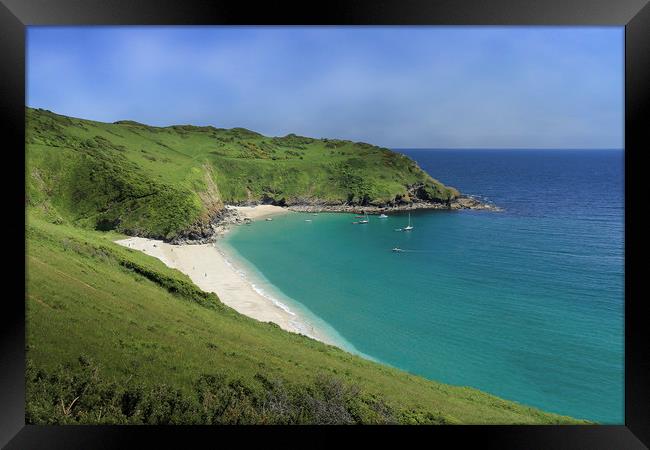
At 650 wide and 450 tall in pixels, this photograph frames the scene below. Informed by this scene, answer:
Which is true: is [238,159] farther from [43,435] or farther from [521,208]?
[43,435]

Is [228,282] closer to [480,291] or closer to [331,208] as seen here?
[480,291]

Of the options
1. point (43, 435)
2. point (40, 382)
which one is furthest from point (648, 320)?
point (40, 382)

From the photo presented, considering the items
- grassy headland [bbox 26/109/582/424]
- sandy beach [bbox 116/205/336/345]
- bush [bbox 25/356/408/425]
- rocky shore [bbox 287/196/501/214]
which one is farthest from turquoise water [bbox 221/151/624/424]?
bush [bbox 25/356/408/425]

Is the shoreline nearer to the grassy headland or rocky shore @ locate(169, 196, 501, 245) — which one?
the grassy headland

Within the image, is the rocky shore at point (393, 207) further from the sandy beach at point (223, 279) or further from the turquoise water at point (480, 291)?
the sandy beach at point (223, 279)

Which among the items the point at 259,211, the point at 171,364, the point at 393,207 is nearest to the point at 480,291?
the point at 171,364
